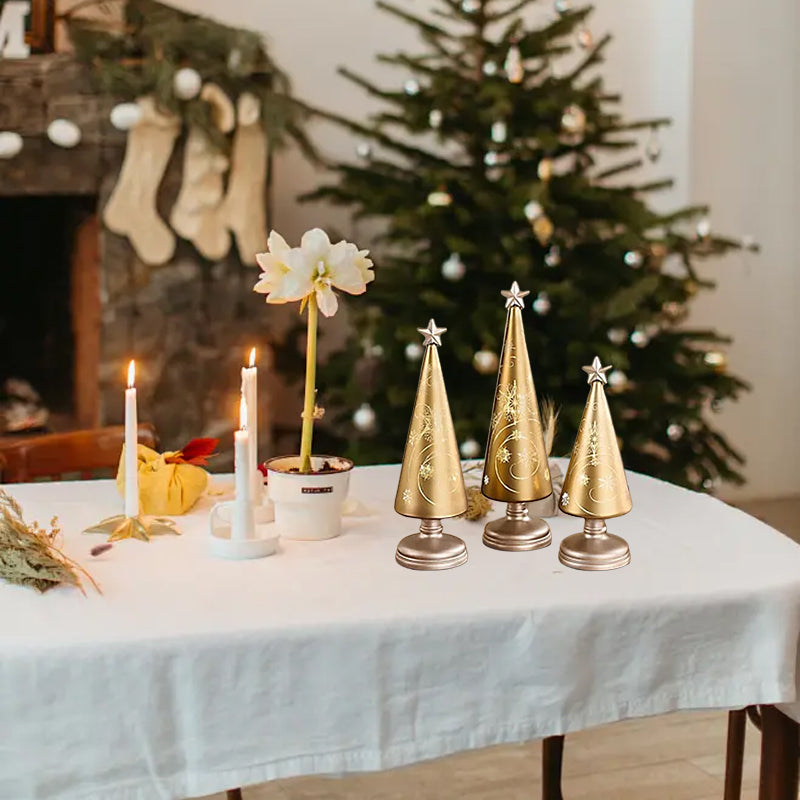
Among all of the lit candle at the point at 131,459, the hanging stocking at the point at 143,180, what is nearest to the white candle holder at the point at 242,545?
the lit candle at the point at 131,459

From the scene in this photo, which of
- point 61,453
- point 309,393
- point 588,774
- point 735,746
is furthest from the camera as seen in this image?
point 588,774

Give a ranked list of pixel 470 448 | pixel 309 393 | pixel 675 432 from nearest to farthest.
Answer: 1. pixel 309 393
2. pixel 470 448
3. pixel 675 432

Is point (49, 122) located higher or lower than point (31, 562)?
higher

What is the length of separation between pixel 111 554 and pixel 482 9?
244 centimetres

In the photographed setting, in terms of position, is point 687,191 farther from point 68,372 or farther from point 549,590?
point 549,590

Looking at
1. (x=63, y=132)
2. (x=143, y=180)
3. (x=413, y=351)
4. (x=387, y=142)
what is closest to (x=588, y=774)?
(x=413, y=351)

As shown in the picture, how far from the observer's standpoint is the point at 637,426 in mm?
3201

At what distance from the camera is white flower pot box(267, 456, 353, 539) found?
125 centimetres

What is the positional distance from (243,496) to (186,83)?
218 centimetres

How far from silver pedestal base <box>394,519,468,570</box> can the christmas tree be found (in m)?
1.76

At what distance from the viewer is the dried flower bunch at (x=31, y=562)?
42.9 inches

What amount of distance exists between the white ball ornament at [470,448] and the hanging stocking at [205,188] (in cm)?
101

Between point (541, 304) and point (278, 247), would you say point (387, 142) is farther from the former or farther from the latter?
point (278, 247)

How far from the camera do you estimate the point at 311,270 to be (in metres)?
1.22
